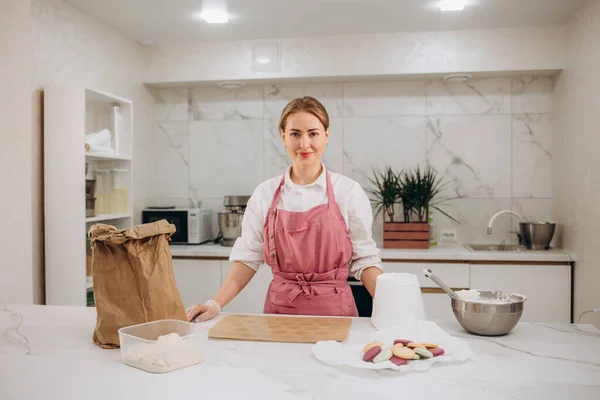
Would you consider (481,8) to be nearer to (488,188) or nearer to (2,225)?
(488,188)

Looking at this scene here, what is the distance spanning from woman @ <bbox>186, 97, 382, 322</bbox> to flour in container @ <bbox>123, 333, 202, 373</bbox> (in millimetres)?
673

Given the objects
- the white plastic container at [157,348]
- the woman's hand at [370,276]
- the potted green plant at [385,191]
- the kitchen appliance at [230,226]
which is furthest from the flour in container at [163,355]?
the potted green plant at [385,191]

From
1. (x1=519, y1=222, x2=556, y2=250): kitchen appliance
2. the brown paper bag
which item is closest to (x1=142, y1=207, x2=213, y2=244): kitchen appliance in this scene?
(x1=519, y1=222, x2=556, y2=250): kitchen appliance

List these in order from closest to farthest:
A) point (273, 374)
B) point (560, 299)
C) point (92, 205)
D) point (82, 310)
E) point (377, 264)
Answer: point (273, 374), point (82, 310), point (377, 264), point (92, 205), point (560, 299)

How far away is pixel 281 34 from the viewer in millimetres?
3777

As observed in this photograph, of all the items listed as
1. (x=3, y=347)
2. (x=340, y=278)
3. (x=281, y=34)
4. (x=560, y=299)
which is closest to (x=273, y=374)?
(x=3, y=347)

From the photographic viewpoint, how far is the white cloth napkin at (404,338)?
1223mm

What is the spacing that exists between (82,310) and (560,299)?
2850 millimetres

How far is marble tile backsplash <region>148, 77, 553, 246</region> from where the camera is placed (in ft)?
12.8

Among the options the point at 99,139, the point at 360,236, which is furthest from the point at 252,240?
the point at 99,139

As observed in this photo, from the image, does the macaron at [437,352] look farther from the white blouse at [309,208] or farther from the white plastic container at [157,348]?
the white blouse at [309,208]

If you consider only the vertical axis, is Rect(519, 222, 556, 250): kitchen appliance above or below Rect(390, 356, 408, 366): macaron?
above

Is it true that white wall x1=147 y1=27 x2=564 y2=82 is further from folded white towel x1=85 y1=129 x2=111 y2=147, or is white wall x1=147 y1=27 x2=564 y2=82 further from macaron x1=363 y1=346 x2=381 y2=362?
macaron x1=363 y1=346 x2=381 y2=362

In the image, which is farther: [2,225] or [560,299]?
[560,299]
